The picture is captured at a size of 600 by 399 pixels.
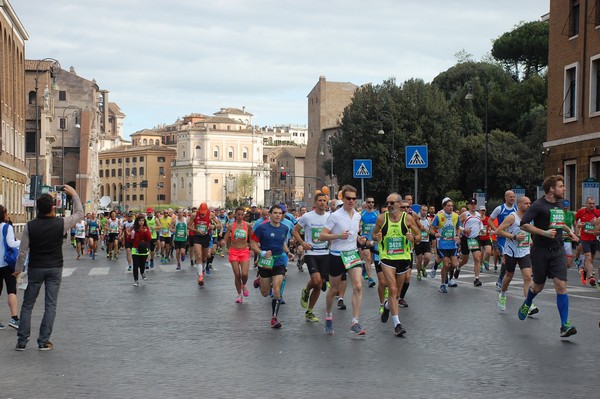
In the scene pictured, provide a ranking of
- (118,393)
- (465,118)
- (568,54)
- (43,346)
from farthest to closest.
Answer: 1. (465,118)
2. (568,54)
3. (43,346)
4. (118,393)

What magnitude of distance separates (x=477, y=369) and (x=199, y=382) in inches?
109

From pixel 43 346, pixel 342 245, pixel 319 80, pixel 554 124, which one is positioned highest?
pixel 319 80

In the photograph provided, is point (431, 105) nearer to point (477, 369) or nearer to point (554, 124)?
point (554, 124)

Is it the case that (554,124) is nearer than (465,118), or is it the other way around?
(554,124)

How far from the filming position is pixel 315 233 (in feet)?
43.9

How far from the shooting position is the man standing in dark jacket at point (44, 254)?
1136 cm

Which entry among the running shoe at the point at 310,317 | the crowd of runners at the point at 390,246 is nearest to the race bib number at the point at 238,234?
the crowd of runners at the point at 390,246

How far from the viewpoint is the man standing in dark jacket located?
11.4 m

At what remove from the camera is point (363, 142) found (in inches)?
2810

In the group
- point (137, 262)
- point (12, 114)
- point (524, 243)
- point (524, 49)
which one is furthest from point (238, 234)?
point (524, 49)

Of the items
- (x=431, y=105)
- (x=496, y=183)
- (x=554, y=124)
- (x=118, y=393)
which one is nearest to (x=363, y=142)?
(x=431, y=105)

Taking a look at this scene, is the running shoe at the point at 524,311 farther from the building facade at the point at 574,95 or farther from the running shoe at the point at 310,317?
the building facade at the point at 574,95

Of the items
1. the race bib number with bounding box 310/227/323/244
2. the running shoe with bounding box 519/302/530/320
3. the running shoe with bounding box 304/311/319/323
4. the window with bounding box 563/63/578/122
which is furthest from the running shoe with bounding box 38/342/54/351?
the window with bounding box 563/63/578/122

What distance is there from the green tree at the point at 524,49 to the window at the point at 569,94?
50.2 m
